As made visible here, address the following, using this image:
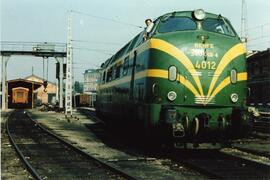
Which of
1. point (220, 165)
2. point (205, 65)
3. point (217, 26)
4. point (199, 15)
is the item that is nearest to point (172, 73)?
point (205, 65)

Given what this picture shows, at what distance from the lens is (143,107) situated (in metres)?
11.1

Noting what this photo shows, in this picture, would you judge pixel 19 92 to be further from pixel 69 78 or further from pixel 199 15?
pixel 199 15

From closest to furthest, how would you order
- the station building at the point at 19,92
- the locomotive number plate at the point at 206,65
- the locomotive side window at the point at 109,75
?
the locomotive number plate at the point at 206,65 → the locomotive side window at the point at 109,75 → the station building at the point at 19,92

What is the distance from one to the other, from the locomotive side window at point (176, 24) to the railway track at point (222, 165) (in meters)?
3.30

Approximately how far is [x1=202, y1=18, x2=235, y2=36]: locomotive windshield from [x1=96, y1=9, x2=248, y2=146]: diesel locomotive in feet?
0.47

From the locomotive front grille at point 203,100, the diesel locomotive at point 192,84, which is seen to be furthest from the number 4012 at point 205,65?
the locomotive front grille at point 203,100

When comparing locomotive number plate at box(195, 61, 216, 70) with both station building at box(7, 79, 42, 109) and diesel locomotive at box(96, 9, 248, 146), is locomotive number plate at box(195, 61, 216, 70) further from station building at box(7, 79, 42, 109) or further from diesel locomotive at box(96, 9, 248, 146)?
station building at box(7, 79, 42, 109)

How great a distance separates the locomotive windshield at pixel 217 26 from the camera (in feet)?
37.9

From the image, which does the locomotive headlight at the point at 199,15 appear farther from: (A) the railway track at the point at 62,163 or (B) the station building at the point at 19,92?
(B) the station building at the point at 19,92

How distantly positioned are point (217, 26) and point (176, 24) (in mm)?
1132

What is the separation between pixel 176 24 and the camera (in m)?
11.5

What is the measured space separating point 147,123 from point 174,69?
1.48 meters

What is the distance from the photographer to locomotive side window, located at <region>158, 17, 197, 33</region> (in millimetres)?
11414

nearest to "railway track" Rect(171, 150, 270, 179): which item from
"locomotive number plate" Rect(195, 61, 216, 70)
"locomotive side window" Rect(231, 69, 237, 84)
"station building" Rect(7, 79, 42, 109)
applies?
"locomotive side window" Rect(231, 69, 237, 84)
